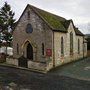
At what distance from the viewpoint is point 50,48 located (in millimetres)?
31938

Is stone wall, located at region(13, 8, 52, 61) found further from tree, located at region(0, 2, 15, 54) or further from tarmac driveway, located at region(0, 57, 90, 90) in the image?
tree, located at region(0, 2, 15, 54)

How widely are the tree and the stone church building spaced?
53.2 ft

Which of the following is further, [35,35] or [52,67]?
[35,35]

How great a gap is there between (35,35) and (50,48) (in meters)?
3.78

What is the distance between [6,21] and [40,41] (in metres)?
23.1

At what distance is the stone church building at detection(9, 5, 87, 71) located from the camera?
3148 cm

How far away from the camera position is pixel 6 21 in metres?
53.5

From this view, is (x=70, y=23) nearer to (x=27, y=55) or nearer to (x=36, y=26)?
(x=36, y=26)

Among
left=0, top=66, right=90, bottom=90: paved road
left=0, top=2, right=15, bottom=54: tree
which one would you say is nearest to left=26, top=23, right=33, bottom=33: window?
left=0, top=66, right=90, bottom=90: paved road

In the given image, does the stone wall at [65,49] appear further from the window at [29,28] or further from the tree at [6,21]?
the tree at [6,21]

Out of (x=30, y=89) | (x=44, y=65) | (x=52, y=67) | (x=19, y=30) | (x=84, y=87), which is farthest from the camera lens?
(x=19, y=30)

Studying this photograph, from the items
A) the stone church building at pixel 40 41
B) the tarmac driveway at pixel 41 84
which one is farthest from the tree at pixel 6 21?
the tarmac driveway at pixel 41 84

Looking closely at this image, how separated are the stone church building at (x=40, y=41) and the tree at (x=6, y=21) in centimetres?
1620

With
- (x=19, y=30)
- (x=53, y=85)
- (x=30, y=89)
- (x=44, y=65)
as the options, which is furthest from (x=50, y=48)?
(x=30, y=89)
